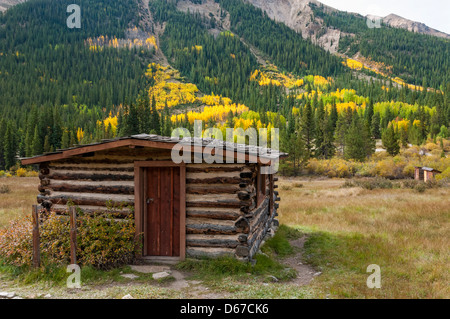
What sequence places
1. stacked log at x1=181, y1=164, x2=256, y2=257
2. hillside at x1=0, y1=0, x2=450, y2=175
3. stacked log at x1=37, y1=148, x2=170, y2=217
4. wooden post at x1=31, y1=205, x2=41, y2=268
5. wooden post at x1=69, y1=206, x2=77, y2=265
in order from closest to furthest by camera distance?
wooden post at x1=69, y1=206, x2=77, y2=265 < wooden post at x1=31, y1=205, x2=41, y2=268 < stacked log at x1=181, y1=164, x2=256, y2=257 < stacked log at x1=37, y1=148, x2=170, y2=217 < hillside at x1=0, y1=0, x2=450, y2=175

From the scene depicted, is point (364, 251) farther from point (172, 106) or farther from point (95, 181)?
point (172, 106)

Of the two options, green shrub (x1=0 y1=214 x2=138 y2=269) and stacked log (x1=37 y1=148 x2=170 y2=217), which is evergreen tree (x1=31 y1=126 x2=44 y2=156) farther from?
green shrub (x1=0 y1=214 x2=138 y2=269)

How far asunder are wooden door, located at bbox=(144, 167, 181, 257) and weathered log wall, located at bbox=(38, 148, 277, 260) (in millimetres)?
385

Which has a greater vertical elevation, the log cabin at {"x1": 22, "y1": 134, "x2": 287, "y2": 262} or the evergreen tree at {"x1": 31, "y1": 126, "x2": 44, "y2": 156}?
the evergreen tree at {"x1": 31, "y1": 126, "x2": 44, "y2": 156}

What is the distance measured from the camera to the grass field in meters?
6.84

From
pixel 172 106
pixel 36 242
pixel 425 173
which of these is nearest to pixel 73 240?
pixel 36 242

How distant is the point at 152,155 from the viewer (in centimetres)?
Result: 909

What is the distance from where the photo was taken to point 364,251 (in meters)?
10.4

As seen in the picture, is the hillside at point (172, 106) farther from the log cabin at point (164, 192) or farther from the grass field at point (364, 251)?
the log cabin at point (164, 192)

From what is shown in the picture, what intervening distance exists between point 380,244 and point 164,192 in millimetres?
7698

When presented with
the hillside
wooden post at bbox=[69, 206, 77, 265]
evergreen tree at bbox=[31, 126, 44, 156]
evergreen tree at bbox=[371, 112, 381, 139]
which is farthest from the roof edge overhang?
evergreen tree at bbox=[371, 112, 381, 139]

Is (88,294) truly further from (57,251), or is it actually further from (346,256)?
(346,256)

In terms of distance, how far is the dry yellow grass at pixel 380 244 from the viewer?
7.24 meters
